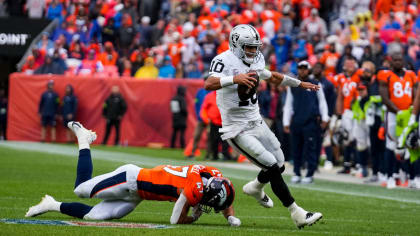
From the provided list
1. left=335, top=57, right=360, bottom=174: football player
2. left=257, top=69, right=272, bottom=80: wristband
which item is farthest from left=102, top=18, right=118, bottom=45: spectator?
left=257, top=69, right=272, bottom=80: wristband

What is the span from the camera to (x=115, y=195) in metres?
8.40

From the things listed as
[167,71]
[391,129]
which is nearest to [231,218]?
[391,129]

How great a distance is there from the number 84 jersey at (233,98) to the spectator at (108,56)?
14.8 m

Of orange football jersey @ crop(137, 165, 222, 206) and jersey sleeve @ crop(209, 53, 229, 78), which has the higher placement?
jersey sleeve @ crop(209, 53, 229, 78)

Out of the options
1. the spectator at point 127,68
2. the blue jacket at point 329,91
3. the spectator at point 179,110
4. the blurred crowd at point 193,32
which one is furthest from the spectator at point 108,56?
the blue jacket at point 329,91

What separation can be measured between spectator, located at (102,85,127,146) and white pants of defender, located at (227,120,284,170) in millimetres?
13090

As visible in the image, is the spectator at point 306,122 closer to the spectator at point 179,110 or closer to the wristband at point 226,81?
the wristband at point 226,81

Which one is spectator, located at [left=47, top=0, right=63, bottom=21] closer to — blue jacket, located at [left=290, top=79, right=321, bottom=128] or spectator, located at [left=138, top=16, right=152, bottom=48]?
spectator, located at [left=138, top=16, right=152, bottom=48]

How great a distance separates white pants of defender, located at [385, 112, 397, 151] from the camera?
45.8 ft

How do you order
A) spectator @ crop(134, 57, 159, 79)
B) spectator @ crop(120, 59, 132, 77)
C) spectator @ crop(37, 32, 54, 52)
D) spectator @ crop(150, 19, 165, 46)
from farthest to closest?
spectator @ crop(150, 19, 165, 46), spectator @ crop(37, 32, 54, 52), spectator @ crop(120, 59, 132, 77), spectator @ crop(134, 57, 159, 79)

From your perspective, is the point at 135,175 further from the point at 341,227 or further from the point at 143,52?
the point at 143,52

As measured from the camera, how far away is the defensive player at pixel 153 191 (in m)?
8.14

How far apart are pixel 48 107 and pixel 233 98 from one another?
1410 centimetres

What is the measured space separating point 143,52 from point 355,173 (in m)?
9.08
